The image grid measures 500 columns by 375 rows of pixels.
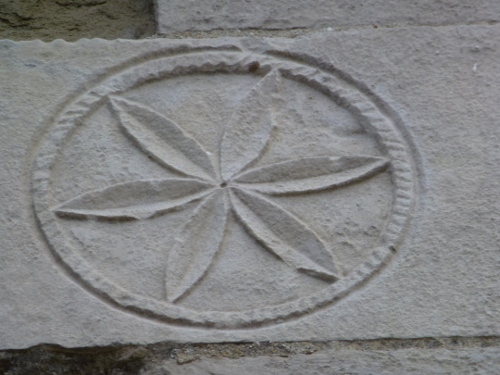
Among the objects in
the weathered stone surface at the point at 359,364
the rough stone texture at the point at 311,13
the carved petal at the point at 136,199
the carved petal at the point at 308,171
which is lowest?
the weathered stone surface at the point at 359,364

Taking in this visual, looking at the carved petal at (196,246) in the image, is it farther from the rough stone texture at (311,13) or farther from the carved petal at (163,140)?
the rough stone texture at (311,13)

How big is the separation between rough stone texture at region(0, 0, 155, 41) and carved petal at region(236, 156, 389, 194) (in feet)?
1.99

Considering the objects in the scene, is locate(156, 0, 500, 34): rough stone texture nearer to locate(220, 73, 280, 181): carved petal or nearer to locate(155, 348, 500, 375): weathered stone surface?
locate(220, 73, 280, 181): carved petal

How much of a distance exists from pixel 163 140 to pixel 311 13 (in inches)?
21.2

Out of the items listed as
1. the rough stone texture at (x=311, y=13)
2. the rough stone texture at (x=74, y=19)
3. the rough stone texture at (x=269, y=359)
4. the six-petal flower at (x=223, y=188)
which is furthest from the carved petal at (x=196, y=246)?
→ the rough stone texture at (x=74, y=19)

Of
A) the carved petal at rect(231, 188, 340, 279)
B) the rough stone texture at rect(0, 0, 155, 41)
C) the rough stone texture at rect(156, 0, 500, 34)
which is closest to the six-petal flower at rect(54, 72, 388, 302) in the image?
the carved petal at rect(231, 188, 340, 279)

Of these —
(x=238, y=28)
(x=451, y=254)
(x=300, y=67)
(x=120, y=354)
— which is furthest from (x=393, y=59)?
(x=120, y=354)

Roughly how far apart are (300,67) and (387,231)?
0.49 meters

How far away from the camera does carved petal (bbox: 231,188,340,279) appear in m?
1.75

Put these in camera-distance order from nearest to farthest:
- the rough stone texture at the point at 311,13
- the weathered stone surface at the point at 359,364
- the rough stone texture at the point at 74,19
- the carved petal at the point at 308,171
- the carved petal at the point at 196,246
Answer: the weathered stone surface at the point at 359,364, the carved petal at the point at 196,246, the carved petal at the point at 308,171, the rough stone texture at the point at 311,13, the rough stone texture at the point at 74,19

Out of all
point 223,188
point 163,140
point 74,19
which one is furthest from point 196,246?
point 74,19

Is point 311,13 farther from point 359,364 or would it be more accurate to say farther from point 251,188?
point 359,364

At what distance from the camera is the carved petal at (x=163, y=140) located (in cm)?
190

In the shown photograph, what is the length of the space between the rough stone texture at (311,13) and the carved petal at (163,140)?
0.93 ft
